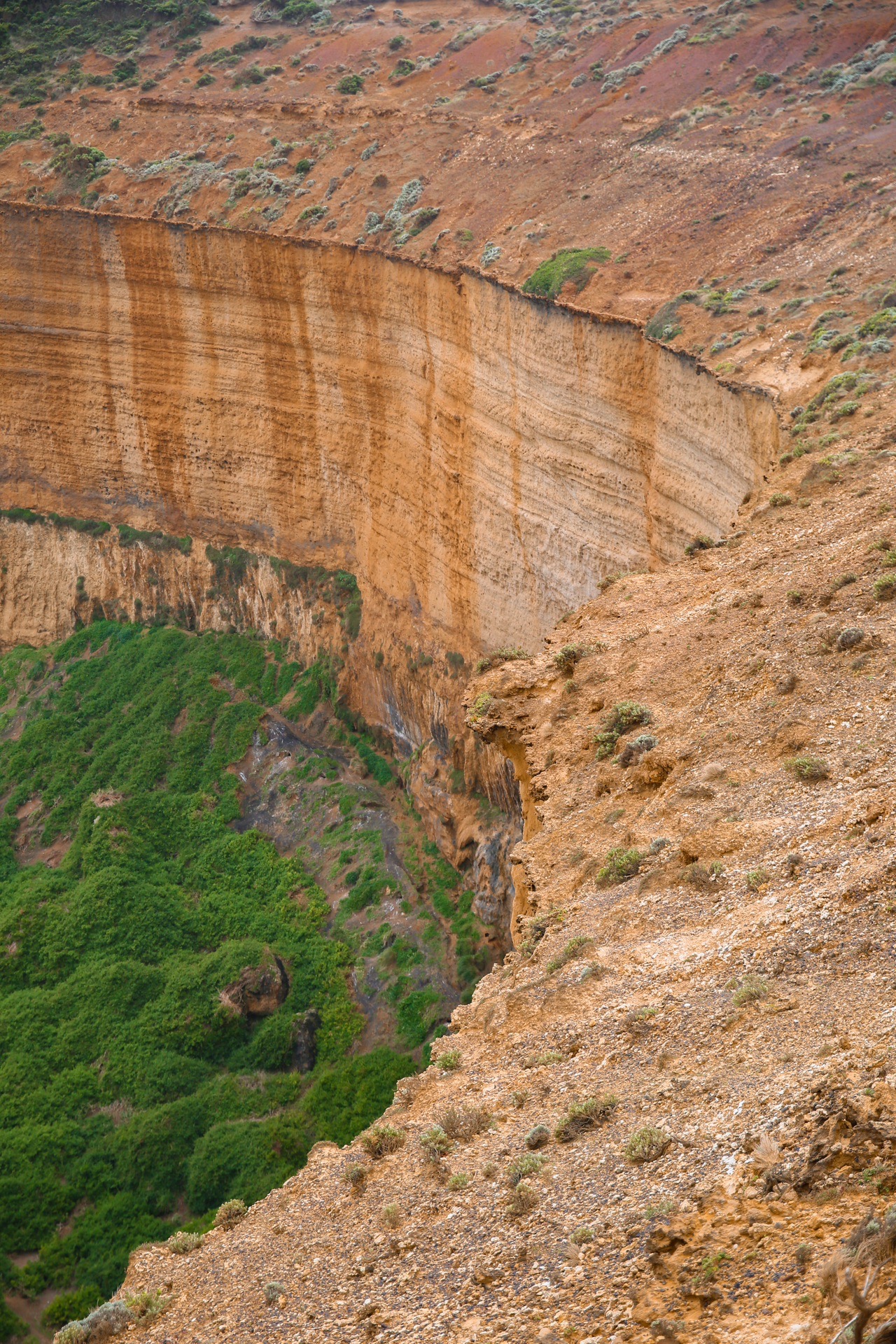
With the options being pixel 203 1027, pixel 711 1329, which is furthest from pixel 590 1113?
pixel 203 1027

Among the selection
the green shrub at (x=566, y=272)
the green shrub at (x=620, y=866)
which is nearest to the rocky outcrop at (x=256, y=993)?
the green shrub at (x=566, y=272)

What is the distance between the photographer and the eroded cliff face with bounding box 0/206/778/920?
2523 cm

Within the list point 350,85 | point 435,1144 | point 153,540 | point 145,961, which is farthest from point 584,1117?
point 350,85

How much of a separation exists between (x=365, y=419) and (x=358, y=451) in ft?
2.88

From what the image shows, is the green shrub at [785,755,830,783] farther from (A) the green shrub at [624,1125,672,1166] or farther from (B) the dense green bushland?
(B) the dense green bushland

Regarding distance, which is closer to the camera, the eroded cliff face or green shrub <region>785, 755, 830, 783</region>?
green shrub <region>785, 755, 830, 783</region>

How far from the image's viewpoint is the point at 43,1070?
93.6 ft

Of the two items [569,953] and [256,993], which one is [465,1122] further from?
[256,993]

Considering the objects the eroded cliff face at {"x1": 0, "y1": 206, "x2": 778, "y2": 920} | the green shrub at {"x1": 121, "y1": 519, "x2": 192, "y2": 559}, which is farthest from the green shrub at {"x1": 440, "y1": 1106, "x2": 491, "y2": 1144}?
the green shrub at {"x1": 121, "y1": 519, "x2": 192, "y2": 559}

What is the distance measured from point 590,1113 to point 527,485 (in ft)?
67.5

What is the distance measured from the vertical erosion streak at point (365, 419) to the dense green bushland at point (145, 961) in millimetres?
4886

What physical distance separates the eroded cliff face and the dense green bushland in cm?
252

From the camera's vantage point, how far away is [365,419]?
34.7m

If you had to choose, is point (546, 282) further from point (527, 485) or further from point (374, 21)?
point (374, 21)
